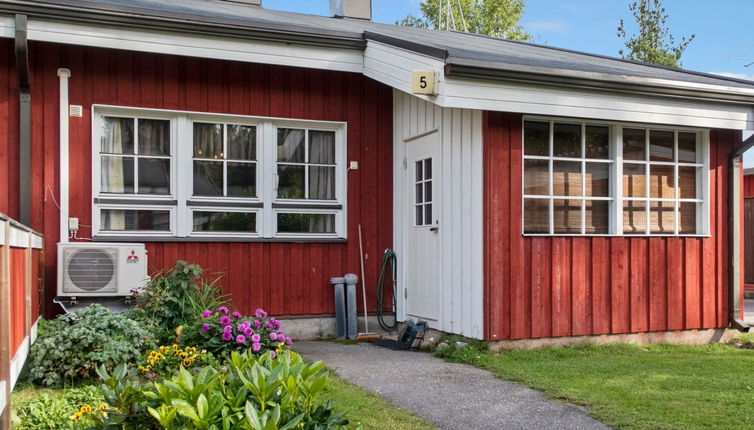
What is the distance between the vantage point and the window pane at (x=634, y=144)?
7449 millimetres

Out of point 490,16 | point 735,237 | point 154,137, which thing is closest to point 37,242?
point 154,137

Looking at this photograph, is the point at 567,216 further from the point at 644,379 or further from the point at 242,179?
the point at 242,179

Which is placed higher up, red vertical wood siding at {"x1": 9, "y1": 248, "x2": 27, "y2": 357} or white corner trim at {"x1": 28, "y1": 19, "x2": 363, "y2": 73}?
white corner trim at {"x1": 28, "y1": 19, "x2": 363, "y2": 73}

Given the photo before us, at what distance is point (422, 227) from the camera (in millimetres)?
7758

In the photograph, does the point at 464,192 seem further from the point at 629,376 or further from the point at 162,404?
the point at 162,404

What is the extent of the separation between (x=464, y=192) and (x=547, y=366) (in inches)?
71.5

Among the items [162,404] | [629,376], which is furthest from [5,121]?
[629,376]

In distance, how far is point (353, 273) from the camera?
26.9 ft

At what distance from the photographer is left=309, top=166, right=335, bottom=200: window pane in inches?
320

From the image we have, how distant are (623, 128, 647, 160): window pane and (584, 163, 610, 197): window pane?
27cm

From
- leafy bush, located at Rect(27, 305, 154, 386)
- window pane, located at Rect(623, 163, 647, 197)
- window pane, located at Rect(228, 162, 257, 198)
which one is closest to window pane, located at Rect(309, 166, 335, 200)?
window pane, located at Rect(228, 162, 257, 198)

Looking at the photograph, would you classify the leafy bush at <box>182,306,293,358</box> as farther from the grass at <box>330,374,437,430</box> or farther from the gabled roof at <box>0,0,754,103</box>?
the gabled roof at <box>0,0,754,103</box>

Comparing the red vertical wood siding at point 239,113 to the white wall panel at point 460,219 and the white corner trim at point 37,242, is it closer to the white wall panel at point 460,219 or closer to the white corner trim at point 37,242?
the white corner trim at point 37,242

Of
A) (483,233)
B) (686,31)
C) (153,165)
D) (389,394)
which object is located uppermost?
(686,31)
